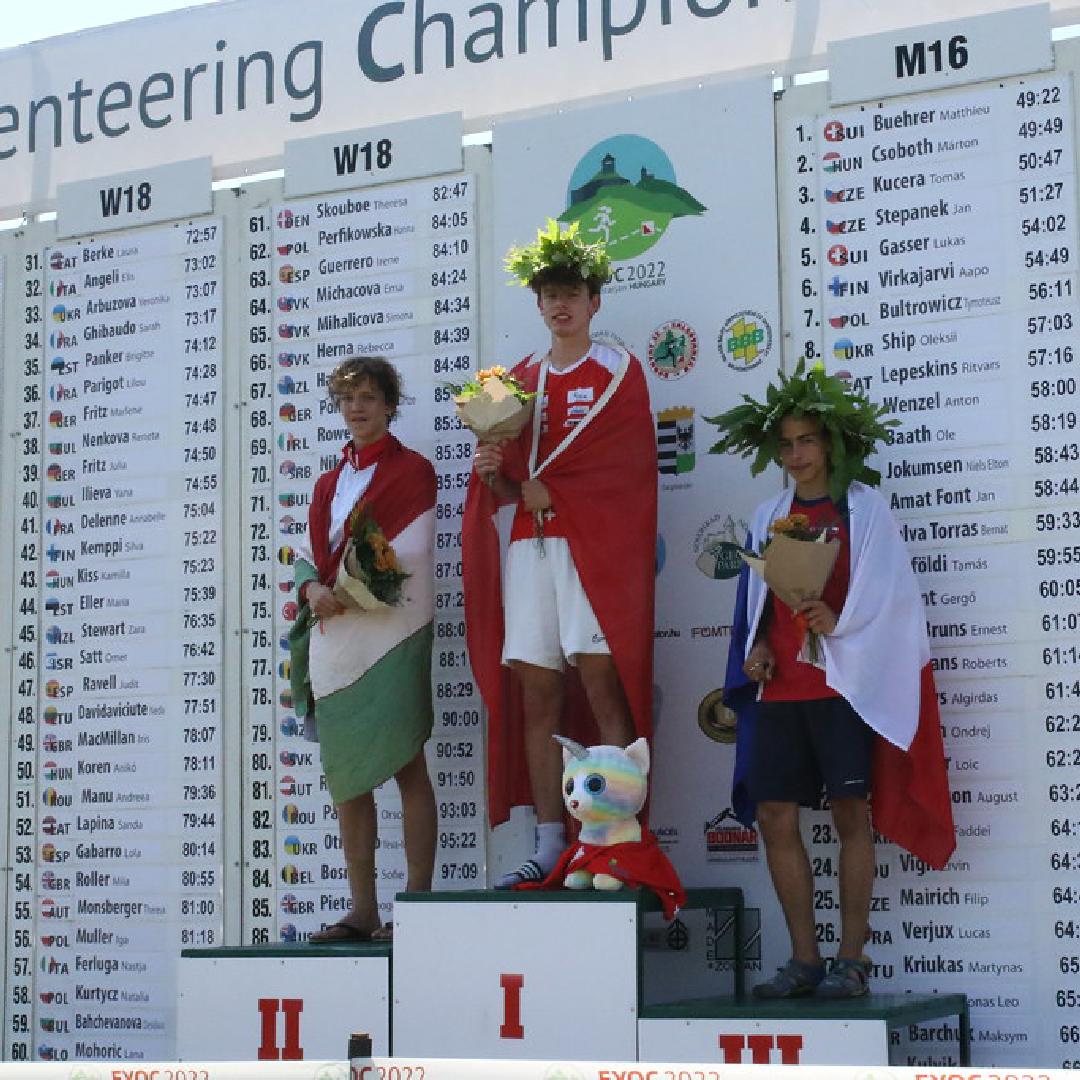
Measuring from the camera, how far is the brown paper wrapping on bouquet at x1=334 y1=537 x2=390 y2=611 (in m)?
7.07

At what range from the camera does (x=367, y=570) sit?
7133mm

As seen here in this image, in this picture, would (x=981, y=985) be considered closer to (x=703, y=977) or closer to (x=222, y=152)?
(x=703, y=977)

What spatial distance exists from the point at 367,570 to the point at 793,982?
2071 millimetres

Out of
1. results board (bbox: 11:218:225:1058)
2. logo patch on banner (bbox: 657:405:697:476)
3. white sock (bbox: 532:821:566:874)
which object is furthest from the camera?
results board (bbox: 11:218:225:1058)

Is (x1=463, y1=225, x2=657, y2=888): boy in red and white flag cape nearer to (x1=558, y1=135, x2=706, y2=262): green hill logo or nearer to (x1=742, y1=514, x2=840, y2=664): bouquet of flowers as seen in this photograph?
(x1=558, y1=135, x2=706, y2=262): green hill logo

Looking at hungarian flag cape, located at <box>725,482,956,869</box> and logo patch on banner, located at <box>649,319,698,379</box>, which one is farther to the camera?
logo patch on banner, located at <box>649,319,698,379</box>

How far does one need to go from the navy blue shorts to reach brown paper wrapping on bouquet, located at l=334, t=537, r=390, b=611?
145cm

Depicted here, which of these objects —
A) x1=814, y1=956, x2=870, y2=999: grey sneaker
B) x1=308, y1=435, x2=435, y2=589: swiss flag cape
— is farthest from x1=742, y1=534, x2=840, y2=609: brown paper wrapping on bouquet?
x1=308, y1=435, x2=435, y2=589: swiss flag cape

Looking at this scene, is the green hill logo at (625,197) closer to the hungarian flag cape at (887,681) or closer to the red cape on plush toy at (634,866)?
the hungarian flag cape at (887,681)


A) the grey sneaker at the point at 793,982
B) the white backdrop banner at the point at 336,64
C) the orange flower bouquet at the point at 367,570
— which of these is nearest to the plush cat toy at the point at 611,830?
the grey sneaker at the point at 793,982

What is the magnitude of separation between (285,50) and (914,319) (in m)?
3.08

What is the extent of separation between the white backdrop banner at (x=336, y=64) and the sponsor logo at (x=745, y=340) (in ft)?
3.17

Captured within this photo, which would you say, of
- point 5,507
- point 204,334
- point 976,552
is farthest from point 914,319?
point 5,507

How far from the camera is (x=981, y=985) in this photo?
6.57 meters
